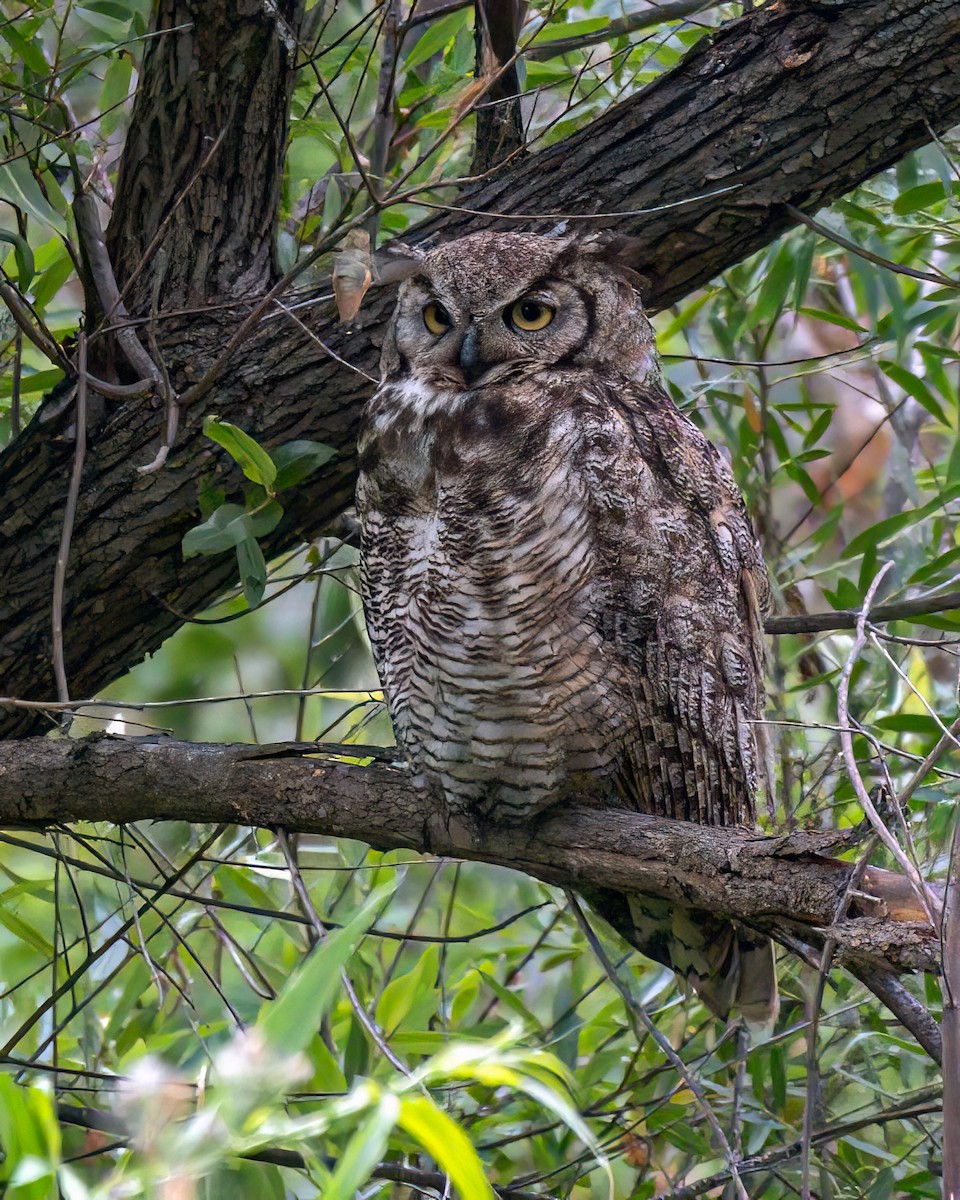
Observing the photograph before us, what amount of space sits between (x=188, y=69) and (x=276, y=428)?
1.97 feet

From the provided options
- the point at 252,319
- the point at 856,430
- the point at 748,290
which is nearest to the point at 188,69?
the point at 252,319

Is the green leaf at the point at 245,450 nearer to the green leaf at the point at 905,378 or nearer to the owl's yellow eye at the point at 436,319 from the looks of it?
the owl's yellow eye at the point at 436,319

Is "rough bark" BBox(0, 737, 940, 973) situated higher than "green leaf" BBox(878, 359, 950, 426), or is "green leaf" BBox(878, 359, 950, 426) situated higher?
"green leaf" BBox(878, 359, 950, 426)

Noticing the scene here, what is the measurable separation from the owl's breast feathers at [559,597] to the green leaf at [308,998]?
36.3 inches

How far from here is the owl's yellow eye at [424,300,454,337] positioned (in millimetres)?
1900

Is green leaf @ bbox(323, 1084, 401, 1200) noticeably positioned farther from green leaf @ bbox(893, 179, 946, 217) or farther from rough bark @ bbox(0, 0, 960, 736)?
green leaf @ bbox(893, 179, 946, 217)

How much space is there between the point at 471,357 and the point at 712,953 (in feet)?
3.33

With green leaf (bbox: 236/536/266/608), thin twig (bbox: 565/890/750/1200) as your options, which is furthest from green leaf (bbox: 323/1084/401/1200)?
green leaf (bbox: 236/536/266/608)

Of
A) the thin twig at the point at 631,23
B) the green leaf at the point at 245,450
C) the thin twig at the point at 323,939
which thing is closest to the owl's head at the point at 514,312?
the green leaf at the point at 245,450

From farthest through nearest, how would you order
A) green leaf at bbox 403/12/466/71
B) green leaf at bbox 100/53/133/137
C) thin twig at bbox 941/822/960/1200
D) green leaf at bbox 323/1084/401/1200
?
green leaf at bbox 403/12/466/71 → green leaf at bbox 100/53/133/137 → thin twig at bbox 941/822/960/1200 → green leaf at bbox 323/1084/401/1200

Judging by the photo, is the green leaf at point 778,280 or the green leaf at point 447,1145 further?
the green leaf at point 778,280

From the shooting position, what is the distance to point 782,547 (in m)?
2.98

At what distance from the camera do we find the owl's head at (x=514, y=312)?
183 centimetres

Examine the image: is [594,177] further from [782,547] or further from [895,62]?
[782,547]
